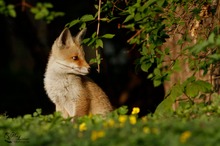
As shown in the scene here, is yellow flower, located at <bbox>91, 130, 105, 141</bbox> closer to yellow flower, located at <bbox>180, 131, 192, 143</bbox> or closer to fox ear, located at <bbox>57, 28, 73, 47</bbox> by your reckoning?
yellow flower, located at <bbox>180, 131, 192, 143</bbox>

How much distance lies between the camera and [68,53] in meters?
9.17

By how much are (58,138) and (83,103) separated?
393 cm

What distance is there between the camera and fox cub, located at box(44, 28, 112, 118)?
29.6 ft

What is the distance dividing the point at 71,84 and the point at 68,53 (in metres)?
0.45

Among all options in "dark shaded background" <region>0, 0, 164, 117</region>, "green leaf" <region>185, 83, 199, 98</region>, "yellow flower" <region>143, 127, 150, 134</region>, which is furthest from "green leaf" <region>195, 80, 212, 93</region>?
"dark shaded background" <region>0, 0, 164, 117</region>

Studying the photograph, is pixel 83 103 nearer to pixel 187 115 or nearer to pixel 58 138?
pixel 187 115

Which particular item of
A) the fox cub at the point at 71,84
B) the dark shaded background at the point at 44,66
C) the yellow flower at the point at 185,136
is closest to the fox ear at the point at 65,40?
the fox cub at the point at 71,84

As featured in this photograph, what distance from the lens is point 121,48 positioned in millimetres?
16031

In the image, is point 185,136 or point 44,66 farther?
point 44,66

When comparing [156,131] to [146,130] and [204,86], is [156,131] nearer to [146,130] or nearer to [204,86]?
[146,130]

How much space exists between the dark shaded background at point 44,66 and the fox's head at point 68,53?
5.06 feet

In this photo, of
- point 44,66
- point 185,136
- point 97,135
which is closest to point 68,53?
point 44,66

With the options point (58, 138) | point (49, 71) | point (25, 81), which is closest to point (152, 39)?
point (49, 71)

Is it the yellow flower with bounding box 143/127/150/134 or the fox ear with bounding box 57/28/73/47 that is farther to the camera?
the fox ear with bounding box 57/28/73/47
